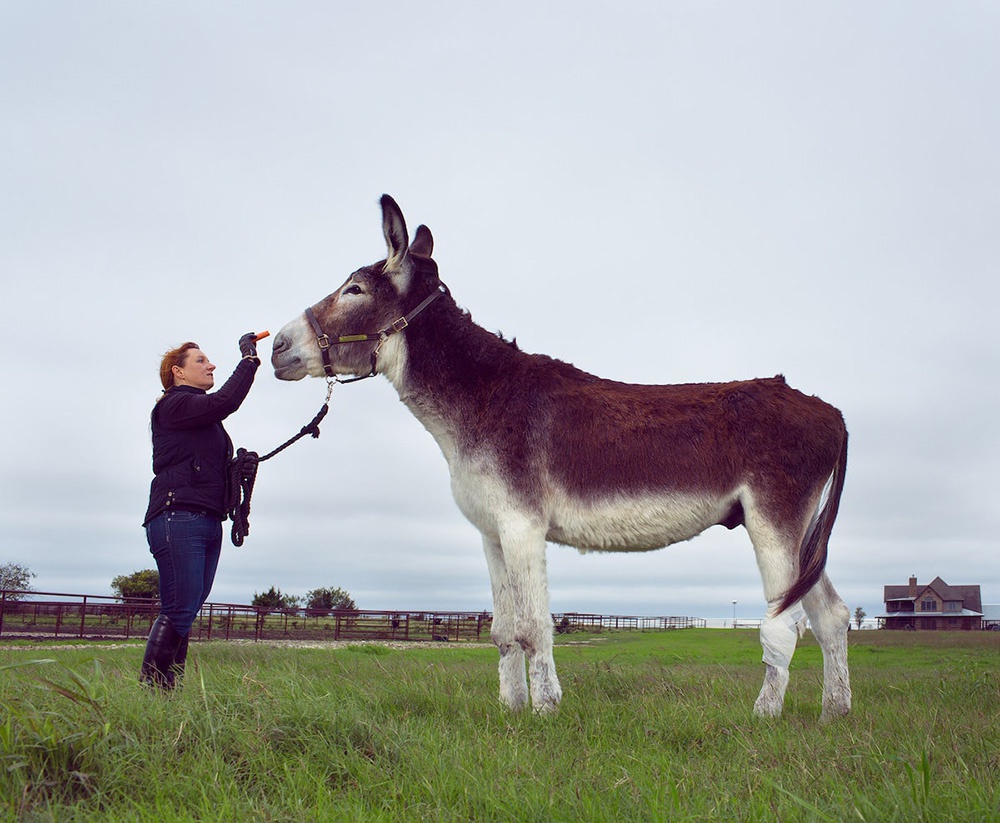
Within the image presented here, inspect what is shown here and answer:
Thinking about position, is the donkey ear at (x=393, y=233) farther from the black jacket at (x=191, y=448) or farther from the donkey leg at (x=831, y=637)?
the donkey leg at (x=831, y=637)

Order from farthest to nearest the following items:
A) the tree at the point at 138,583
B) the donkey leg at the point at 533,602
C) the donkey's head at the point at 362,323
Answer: the tree at the point at 138,583
the donkey's head at the point at 362,323
the donkey leg at the point at 533,602

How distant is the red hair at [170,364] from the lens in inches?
302

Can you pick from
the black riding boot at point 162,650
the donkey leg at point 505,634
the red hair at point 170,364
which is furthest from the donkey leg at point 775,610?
the red hair at point 170,364

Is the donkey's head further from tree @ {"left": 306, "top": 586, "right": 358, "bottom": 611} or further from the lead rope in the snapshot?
tree @ {"left": 306, "top": 586, "right": 358, "bottom": 611}

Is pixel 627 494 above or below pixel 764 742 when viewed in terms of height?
above

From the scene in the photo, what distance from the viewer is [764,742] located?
5.69 m

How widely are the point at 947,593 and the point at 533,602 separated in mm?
106552

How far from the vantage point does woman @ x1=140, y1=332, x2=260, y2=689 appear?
6969 millimetres

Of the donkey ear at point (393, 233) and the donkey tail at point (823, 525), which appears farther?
the donkey tail at point (823, 525)

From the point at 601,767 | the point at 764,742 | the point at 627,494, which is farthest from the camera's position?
the point at 627,494

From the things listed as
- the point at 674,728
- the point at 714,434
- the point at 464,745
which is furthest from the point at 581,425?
the point at 464,745

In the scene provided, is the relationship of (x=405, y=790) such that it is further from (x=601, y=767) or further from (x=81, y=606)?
(x=81, y=606)

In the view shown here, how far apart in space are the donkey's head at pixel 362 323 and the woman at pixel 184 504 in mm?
575

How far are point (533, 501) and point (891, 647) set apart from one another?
30245 millimetres
